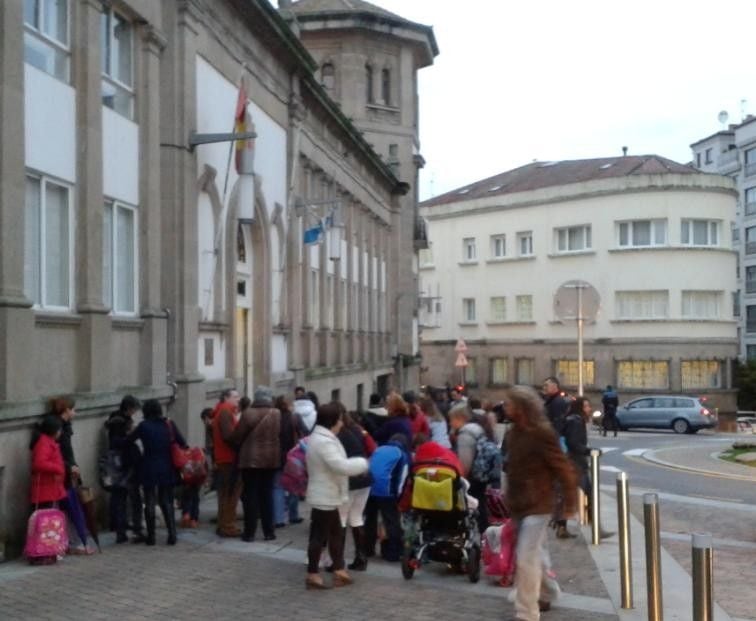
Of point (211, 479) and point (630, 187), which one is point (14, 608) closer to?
point (211, 479)

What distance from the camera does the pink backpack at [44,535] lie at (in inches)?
424

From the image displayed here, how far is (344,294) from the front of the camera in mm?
33531

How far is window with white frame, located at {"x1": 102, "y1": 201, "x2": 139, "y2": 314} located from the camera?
571 inches

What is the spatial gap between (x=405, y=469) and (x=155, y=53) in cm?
778

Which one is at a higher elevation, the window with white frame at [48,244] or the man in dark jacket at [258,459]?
the window with white frame at [48,244]

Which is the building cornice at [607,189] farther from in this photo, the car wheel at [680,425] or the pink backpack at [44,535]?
the pink backpack at [44,535]

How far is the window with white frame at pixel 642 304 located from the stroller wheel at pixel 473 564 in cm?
4391

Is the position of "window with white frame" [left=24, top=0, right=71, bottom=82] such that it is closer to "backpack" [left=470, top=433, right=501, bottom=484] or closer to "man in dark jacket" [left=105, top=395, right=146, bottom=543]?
"man in dark jacket" [left=105, top=395, right=146, bottom=543]

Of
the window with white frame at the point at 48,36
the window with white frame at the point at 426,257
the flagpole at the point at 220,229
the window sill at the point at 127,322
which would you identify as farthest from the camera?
the window with white frame at the point at 426,257

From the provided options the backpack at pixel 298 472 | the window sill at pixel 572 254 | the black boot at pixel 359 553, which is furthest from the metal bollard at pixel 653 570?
the window sill at pixel 572 254

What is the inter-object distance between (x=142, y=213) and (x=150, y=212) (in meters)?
0.14

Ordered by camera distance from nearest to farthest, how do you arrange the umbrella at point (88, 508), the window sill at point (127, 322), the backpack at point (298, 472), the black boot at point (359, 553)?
the backpack at point (298, 472)
the black boot at point (359, 553)
the umbrella at point (88, 508)
the window sill at point (127, 322)

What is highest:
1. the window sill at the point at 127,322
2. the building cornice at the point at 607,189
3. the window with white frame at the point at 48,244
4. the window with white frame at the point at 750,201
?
the window with white frame at the point at 750,201

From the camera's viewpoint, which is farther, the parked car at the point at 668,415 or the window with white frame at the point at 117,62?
the parked car at the point at 668,415
